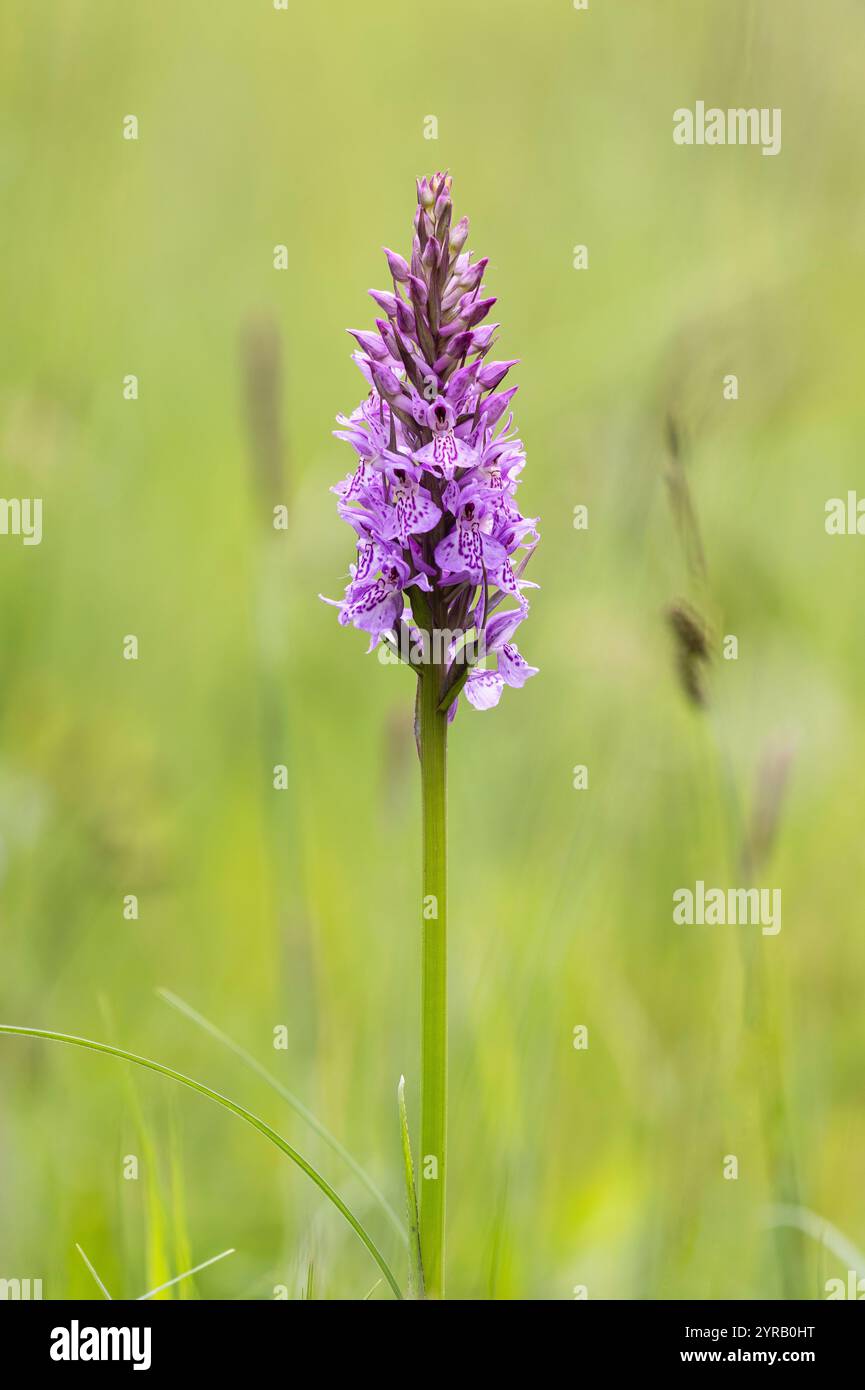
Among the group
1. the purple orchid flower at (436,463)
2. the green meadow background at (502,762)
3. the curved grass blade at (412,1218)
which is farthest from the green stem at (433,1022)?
the green meadow background at (502,762)

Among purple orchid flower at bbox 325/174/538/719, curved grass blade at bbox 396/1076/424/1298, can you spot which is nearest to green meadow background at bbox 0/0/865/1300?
curved grass blade at bbox 396/1076/424/1298

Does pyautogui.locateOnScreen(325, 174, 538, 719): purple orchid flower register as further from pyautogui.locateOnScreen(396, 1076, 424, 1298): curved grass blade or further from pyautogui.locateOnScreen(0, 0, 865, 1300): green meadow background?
pyautogui.locateOnScreen(0, 0, 865, 1300): green meadow background

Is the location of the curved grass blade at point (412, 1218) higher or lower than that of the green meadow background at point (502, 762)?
lower

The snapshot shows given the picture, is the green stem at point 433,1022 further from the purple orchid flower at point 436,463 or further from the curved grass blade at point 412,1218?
the purple orchid flower at point 436,463

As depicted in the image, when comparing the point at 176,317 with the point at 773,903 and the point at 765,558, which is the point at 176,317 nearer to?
the point at 765,558

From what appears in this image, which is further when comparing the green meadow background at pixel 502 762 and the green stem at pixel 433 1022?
the green meadow background at pixel 502 762

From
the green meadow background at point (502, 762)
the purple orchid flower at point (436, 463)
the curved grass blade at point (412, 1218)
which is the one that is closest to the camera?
the curved grass blade at point (412, 1218)

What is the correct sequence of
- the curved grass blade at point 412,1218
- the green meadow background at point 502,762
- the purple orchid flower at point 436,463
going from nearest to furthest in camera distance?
the curved grass blade at point 412,1218
the purple orchid flower at point 436,463
the green meadow background at point 502,762
